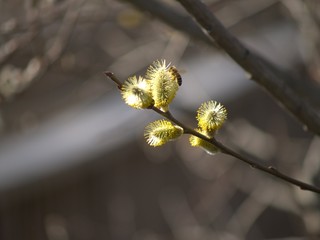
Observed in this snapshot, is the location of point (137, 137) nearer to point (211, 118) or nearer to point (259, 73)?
point (259, 73)

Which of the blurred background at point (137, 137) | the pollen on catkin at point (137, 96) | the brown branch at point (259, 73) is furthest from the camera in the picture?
the blurred background at point (137, 137)

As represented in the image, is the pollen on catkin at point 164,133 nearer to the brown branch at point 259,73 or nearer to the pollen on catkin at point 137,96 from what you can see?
the pollen on catkin at point 137,96

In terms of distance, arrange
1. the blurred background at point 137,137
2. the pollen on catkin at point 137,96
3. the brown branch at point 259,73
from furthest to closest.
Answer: the blurred background at point 137,137, the brown branch at point 259,73, the pollen on catkin at point 137,96

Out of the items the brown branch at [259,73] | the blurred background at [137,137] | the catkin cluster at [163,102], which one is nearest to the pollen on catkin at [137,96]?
the catkin cluster at [163,102]

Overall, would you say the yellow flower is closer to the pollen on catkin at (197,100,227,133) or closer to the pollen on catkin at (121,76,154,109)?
the pollen on catkin at (197,100,227,133)

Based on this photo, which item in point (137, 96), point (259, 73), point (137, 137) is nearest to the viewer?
point (137, 96)

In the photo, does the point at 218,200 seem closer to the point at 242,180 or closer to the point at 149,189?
the point at 242,180

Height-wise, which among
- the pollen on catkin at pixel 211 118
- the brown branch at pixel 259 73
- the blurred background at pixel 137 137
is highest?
the blurred background at pixel 137 137

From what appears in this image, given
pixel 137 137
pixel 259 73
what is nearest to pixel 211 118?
pixel 259 73
